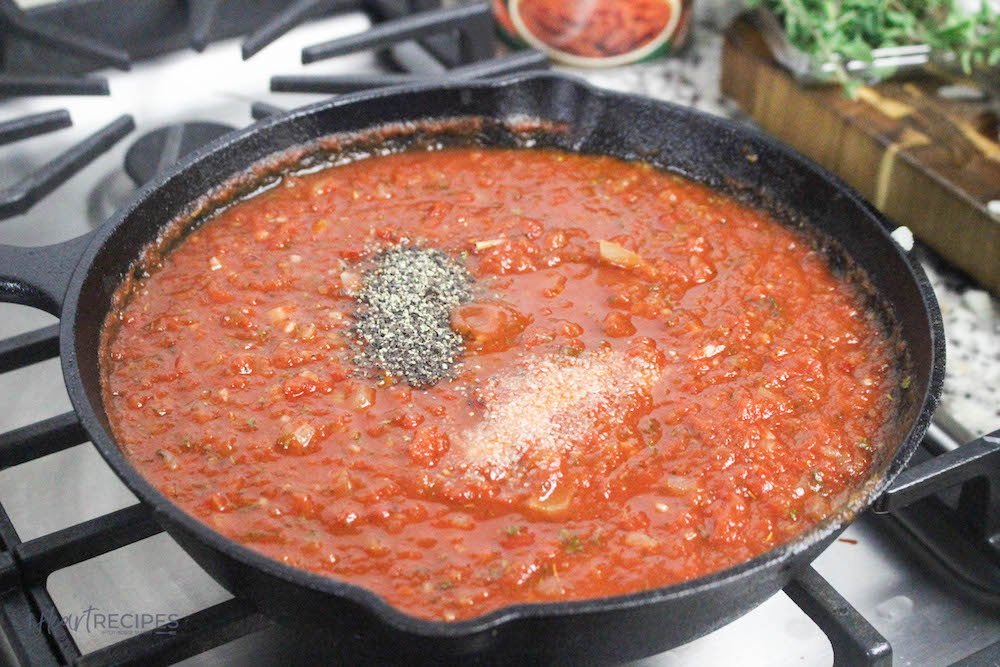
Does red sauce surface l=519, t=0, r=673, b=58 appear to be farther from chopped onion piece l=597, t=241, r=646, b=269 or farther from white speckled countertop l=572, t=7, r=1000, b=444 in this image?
chopped onion piece l=597, t=241, r=646, b=269

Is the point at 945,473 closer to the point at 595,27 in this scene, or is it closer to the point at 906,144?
the point at 906,144

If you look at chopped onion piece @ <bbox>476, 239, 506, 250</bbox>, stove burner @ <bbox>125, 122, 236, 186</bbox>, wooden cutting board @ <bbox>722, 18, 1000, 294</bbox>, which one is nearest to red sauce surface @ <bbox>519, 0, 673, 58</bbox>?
wooden cutting board @ <bbox>722, 18, 1000, 294</bbox>

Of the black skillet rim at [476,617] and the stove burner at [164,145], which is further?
the stove burner at [164,145]

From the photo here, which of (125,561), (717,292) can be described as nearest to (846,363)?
(717,292)

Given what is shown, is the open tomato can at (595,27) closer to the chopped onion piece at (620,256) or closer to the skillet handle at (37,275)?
the chopped onion piece at (620,256)

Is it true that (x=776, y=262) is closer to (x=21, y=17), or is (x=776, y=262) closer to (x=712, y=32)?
(x=712, y=32)

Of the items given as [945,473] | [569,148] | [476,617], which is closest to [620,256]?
[569,148]

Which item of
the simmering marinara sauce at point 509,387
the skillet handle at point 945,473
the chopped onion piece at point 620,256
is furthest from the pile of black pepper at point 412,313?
the skillet handle at point 945,473
